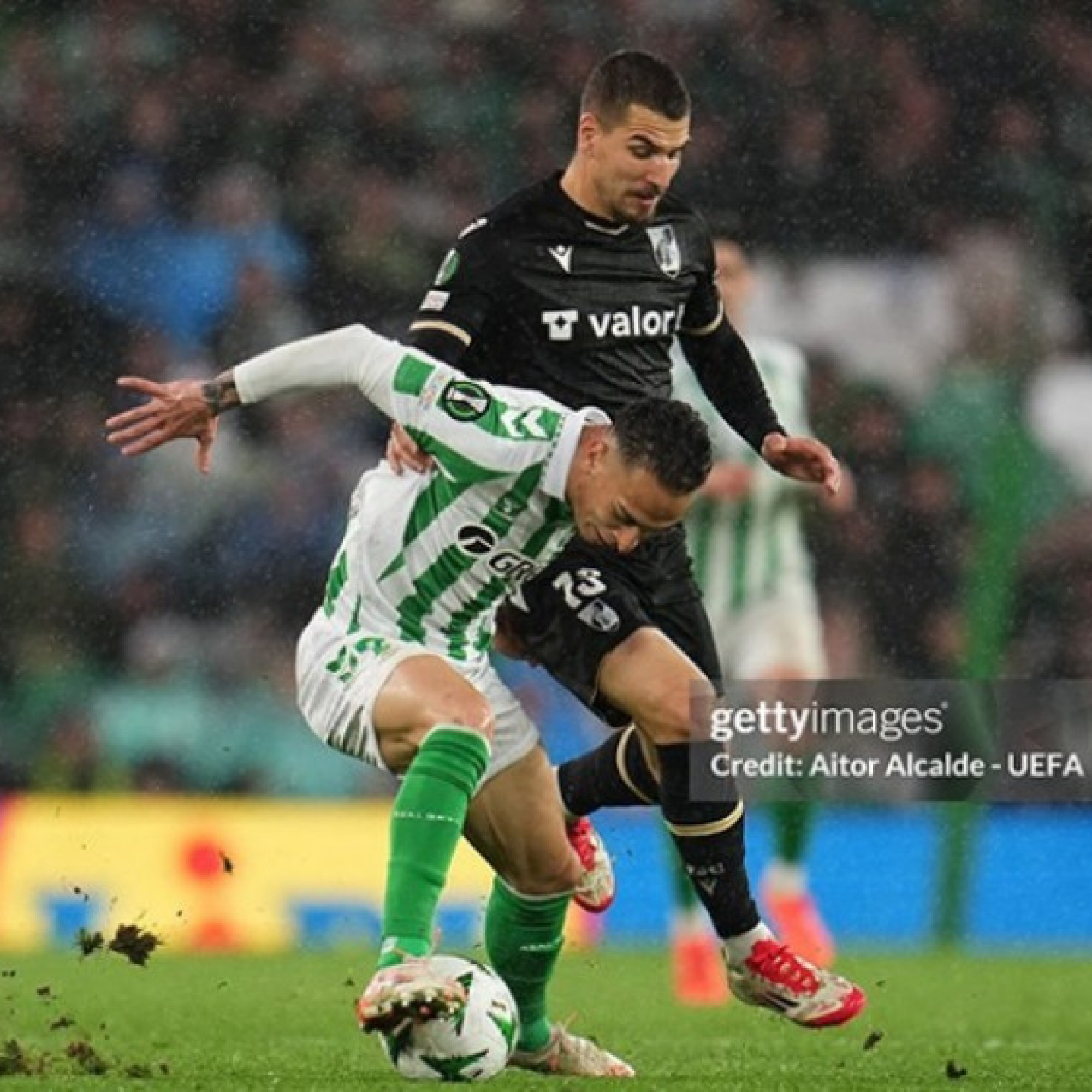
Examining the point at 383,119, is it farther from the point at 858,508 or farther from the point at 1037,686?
the point at 1037,686

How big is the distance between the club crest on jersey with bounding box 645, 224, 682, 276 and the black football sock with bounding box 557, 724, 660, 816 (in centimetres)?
94

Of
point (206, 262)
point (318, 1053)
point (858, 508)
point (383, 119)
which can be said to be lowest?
point (318, 1053)

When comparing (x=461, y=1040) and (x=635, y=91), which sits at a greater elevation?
(x=635, y=91)

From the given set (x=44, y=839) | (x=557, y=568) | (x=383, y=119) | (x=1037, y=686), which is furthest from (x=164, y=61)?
(x=557, y=568)

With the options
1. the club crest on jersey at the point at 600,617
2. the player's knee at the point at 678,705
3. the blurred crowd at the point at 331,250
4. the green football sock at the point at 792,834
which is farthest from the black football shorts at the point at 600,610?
the blurred crowd at the point at 331,250

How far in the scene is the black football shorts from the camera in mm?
5266

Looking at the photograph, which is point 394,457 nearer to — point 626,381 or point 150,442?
point 150,442

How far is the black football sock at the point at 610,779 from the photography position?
5.57 meters

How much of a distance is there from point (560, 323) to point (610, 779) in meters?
0.94

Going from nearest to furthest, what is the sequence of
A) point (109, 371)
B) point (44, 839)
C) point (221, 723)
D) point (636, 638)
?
point (636, 638) < point (44, 839) < point (221, 723) < point (109, 371)

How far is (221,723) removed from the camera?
385 inches

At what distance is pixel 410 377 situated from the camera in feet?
15.5

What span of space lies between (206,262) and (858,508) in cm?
270

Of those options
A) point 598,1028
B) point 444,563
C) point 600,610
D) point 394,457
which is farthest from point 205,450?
point 598,1028
